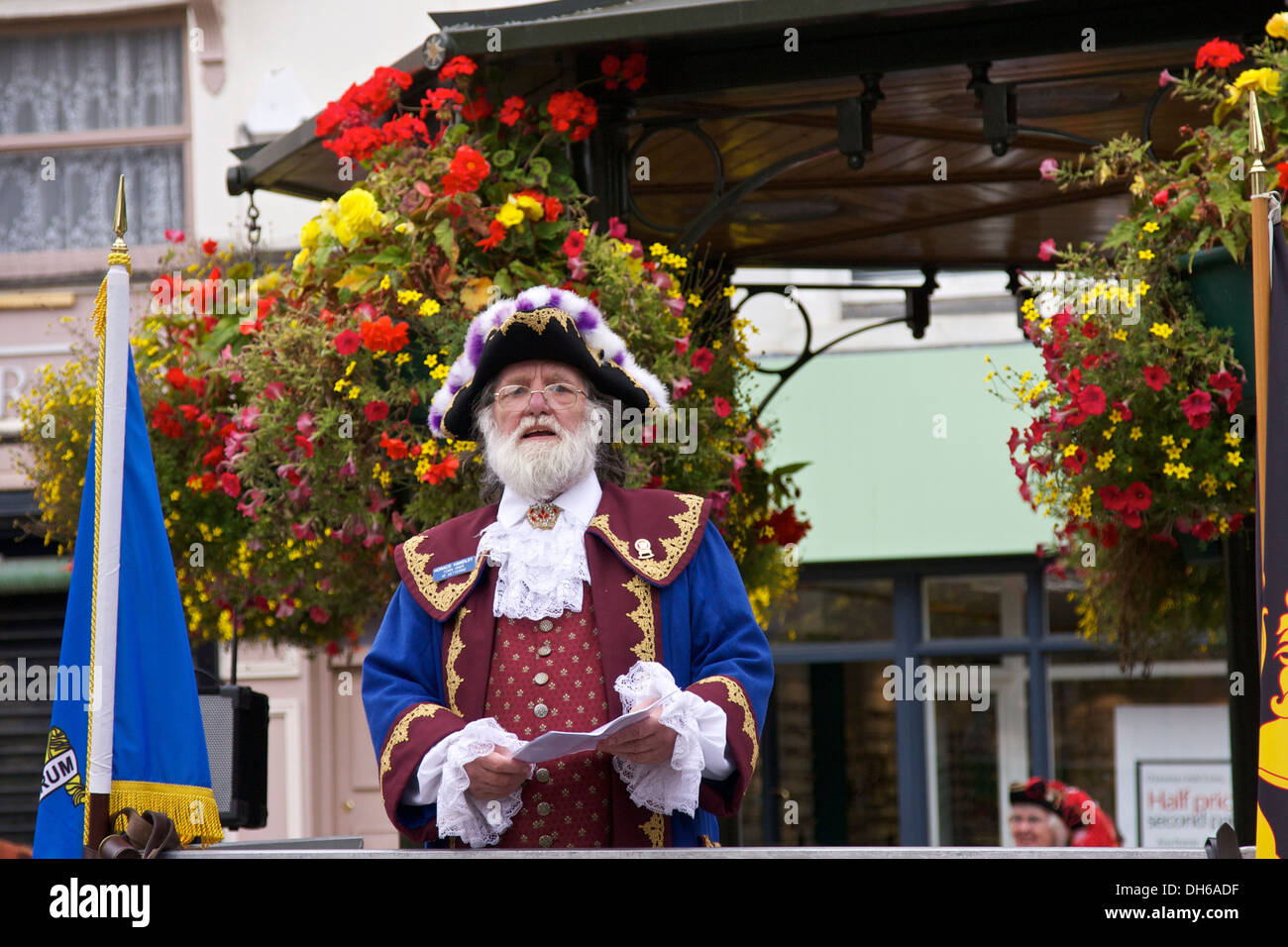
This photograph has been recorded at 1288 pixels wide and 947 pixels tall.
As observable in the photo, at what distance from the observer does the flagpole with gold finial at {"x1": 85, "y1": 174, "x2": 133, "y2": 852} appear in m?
3.19

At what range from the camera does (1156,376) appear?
3.85 m

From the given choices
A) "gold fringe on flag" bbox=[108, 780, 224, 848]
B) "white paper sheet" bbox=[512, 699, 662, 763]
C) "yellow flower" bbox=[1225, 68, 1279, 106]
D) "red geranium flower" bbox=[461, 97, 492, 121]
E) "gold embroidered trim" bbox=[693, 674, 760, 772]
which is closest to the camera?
"white paper sheet" bbox=[512, 699, 662, 763]

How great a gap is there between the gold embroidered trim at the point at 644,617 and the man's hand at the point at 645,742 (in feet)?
→ 1.15

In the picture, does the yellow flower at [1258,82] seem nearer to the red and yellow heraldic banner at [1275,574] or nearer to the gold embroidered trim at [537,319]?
the red and yellow heraldic banner at [1275,574]

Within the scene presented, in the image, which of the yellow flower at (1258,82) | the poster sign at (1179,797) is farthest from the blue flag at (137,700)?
the poster sign at (1179,797)

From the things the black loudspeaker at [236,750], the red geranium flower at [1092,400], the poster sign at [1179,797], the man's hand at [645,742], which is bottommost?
the poster sign at [1179,797]

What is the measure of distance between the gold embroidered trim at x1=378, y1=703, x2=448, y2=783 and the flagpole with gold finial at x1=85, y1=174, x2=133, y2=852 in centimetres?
52

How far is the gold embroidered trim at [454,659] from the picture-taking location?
3310 mm

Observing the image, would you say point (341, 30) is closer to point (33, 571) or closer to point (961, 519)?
point (33, 571)
